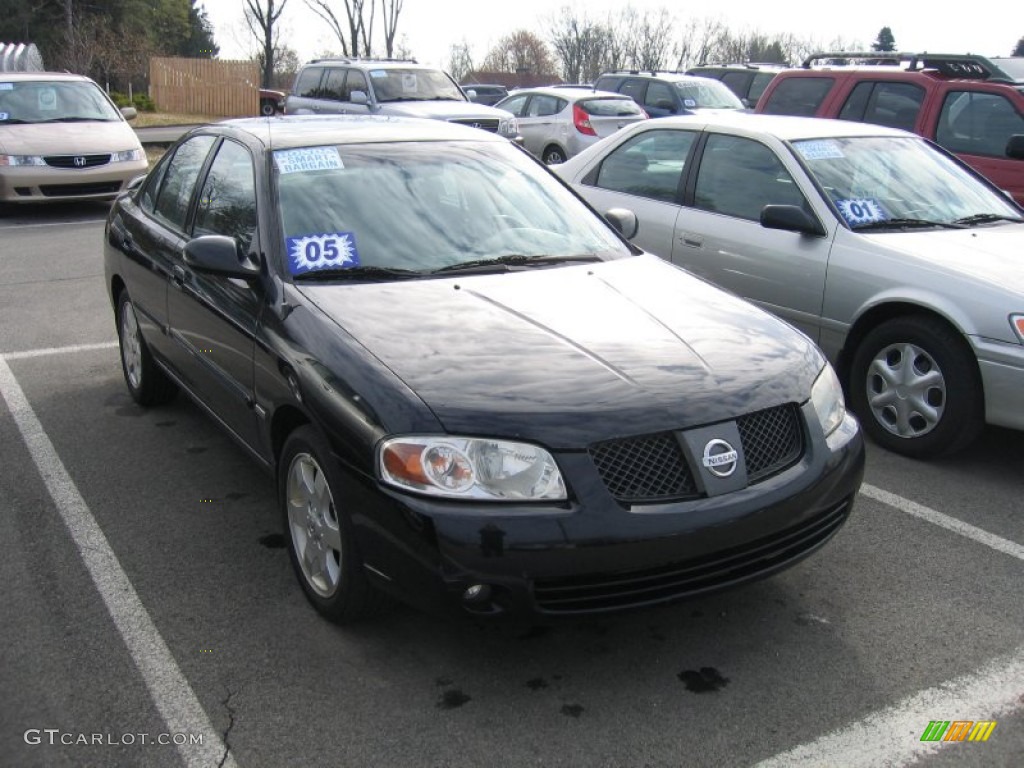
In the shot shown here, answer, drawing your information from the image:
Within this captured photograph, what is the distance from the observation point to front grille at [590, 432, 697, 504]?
298cm

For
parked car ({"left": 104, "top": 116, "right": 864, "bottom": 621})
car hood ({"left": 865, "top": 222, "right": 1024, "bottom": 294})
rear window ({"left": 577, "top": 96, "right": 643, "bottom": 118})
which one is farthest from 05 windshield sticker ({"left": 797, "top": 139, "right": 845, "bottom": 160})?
rear window ({"left": 577, "top": 96, "right": 643, "bottom": 118})

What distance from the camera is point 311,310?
11.7 ft

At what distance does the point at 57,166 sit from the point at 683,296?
1022cm

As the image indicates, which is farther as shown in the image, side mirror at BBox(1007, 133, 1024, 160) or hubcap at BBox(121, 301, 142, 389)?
side mirror at BBox(1007, 133, 1024, 160)

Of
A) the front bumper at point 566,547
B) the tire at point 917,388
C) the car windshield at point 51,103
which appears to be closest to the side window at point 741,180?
the tire at point 917,388

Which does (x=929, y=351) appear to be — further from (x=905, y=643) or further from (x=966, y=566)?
(x=905, y=643)

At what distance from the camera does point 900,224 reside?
18.5 feet

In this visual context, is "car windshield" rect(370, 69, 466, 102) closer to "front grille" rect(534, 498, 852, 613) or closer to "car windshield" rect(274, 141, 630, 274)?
"car windshield" rect(274, 141, 630, 274)

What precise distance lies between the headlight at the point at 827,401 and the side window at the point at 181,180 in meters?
2.98

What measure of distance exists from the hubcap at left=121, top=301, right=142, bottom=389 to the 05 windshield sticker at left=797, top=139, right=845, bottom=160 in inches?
153

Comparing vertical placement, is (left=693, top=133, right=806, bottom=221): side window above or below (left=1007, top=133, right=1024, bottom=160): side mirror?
below

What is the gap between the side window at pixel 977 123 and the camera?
8922 millimetres

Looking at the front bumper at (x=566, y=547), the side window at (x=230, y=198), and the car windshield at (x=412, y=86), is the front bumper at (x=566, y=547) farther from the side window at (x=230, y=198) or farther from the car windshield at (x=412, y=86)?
the car windshield at (x=412, y=86)

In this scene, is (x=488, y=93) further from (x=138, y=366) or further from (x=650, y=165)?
(x=138, y=366)
